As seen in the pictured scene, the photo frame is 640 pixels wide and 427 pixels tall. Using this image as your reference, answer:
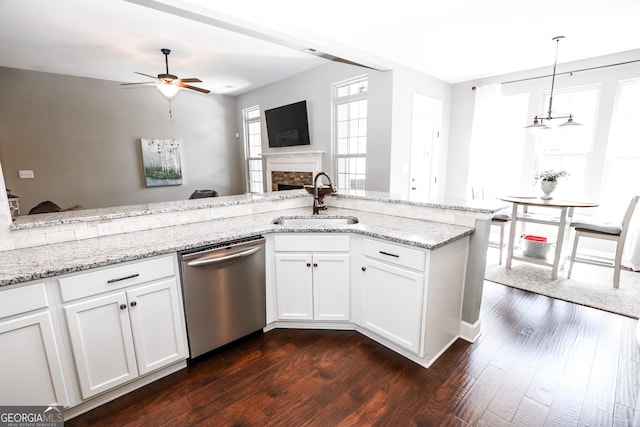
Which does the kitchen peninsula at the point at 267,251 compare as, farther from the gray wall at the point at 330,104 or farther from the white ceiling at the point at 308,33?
the gray wall at the point at 330,104

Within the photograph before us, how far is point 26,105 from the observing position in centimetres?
466

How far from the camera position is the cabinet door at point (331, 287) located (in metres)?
2.24

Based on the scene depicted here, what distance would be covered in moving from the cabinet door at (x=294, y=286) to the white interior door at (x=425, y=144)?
2761mm

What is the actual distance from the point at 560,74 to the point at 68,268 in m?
5.81

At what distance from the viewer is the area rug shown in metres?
2.75

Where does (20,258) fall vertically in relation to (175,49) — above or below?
below

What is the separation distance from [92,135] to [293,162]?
11.7ft

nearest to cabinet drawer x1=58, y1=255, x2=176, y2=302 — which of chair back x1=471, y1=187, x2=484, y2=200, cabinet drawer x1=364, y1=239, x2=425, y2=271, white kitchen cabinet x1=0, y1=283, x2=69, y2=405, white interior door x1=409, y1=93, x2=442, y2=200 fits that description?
white kitchen cabinet x1=0, y1=283, x2=69, y2=405

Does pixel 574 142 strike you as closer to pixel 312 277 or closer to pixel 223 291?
pixel 312 277

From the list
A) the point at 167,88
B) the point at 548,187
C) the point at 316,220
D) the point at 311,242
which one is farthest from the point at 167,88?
the point at 548,187

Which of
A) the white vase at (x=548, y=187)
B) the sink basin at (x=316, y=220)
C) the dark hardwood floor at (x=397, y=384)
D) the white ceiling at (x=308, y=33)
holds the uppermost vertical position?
the white ceiling at (x=308, y=33)

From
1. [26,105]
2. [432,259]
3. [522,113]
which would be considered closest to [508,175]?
[522,113]

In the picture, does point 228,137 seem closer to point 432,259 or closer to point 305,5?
point 305,5

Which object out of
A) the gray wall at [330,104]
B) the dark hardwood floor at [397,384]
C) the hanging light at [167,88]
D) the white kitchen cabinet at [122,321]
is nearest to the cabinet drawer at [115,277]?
the white kitchen cabinet at [122,321]
